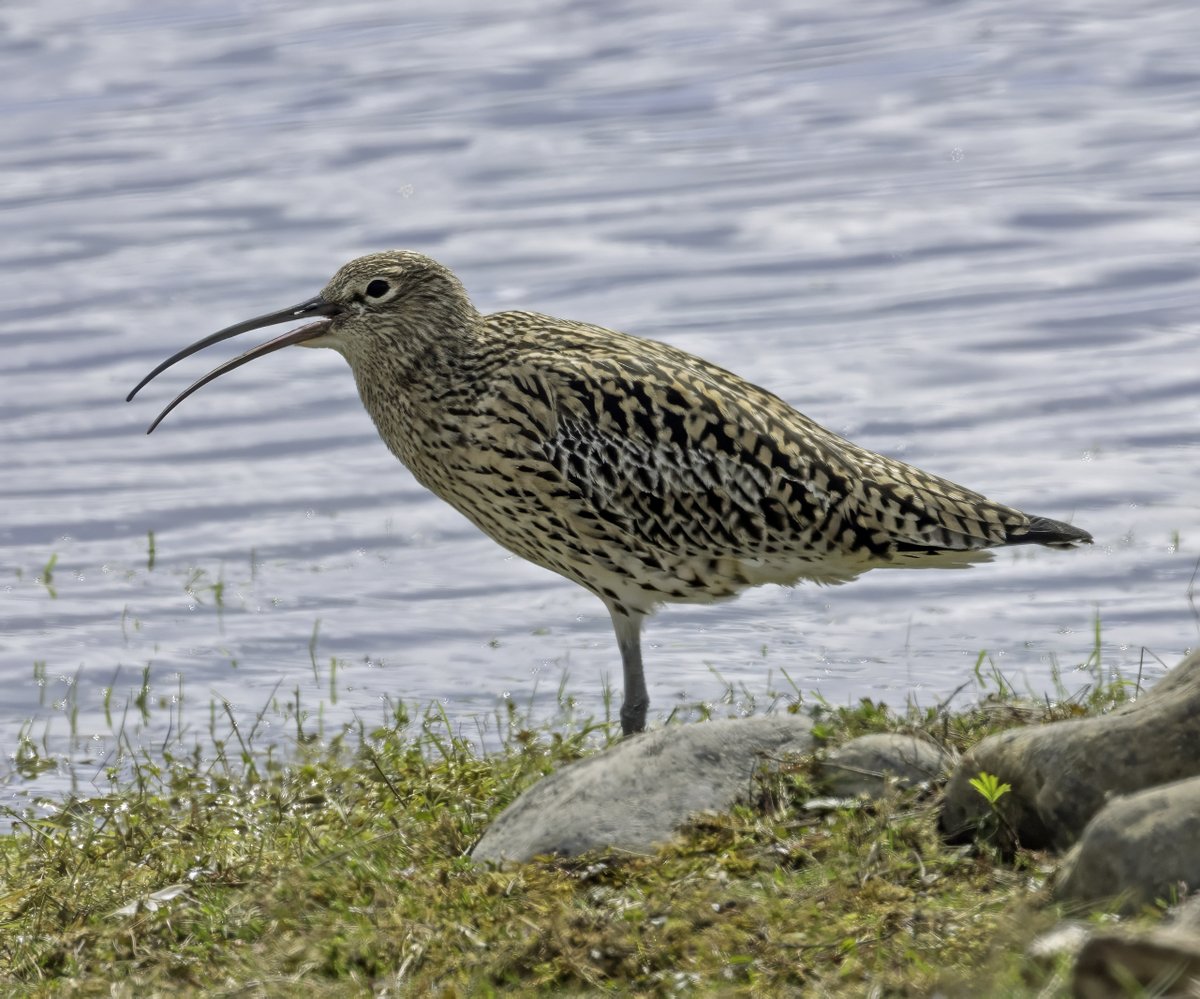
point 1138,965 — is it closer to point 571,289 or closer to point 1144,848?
point 1144,848

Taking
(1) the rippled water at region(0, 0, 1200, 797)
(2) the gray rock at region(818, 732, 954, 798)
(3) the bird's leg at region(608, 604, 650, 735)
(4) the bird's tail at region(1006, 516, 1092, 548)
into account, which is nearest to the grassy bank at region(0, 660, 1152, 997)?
(2) the gray rock at region(818, 732, 954, 798)

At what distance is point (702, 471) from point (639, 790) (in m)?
2.05

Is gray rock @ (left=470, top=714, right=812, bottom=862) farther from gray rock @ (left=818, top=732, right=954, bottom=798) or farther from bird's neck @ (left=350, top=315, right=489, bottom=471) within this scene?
bird's neck @ (left=350, top=315, right=489, bottom=471)

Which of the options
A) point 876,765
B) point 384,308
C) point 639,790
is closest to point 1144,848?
point 876,765

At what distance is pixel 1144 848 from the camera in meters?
5.86

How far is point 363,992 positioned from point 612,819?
3.92 feet

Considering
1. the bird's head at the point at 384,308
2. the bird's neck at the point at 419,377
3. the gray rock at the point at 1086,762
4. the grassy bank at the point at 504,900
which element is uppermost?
the bird's head at the point at 384,308

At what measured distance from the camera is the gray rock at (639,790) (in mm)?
7035

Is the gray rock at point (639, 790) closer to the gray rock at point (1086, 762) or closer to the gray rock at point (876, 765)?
the gray rock at point (876, 765)

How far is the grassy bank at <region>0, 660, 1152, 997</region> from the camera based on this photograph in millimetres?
6117

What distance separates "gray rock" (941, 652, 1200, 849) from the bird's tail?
249 cm

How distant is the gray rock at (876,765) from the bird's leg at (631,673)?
176 cm

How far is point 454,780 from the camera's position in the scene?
8.38 m

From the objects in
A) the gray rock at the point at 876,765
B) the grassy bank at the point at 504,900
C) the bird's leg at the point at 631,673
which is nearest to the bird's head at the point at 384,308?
the bird's leg at the point at 631,673
